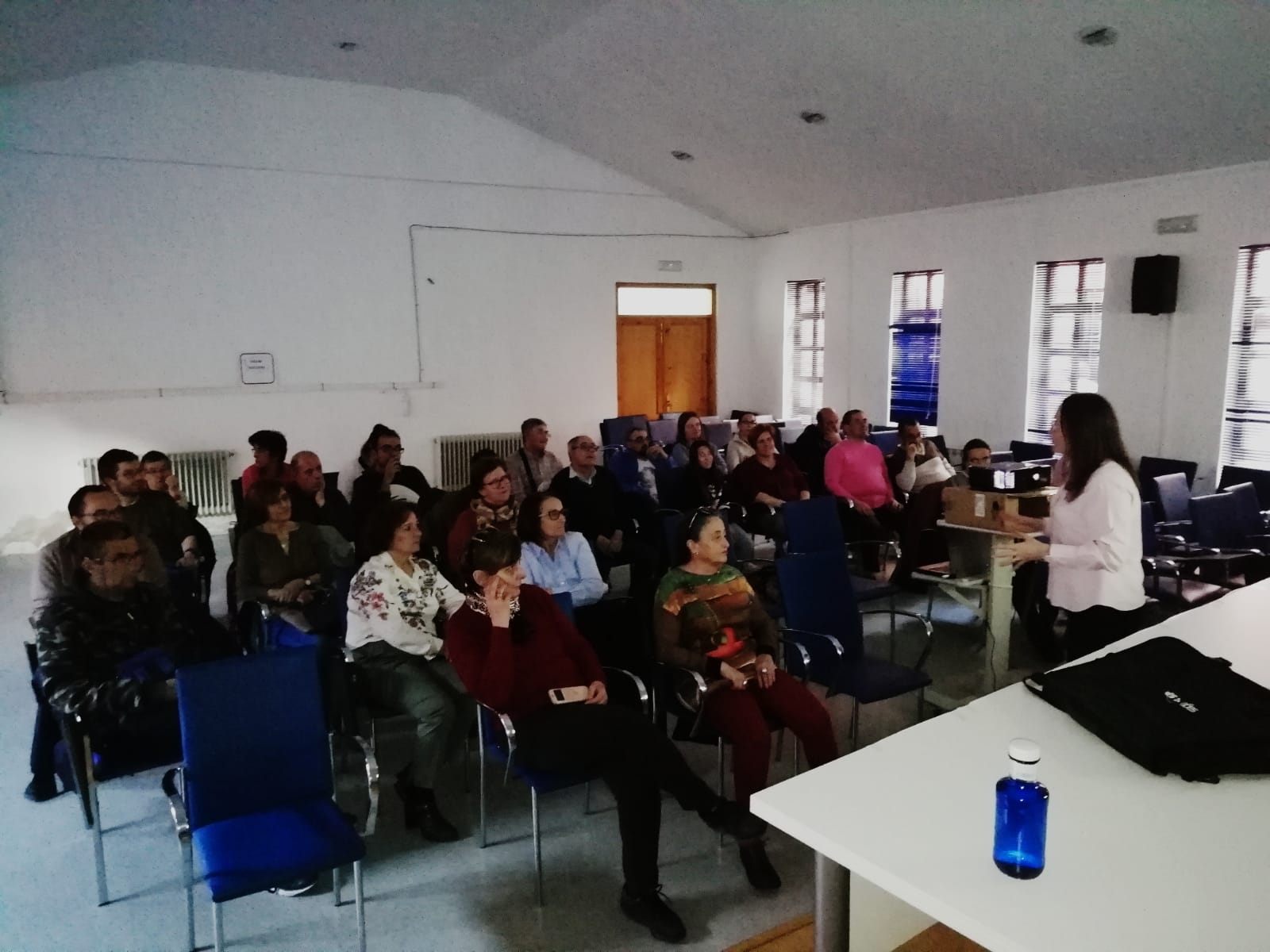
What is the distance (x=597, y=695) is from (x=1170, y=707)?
1.68 metres

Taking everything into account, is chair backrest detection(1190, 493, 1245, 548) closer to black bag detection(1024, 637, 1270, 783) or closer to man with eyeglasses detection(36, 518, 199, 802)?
black bag detection(1024, 637, 1270, 783)

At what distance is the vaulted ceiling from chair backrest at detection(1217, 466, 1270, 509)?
2.21 metres

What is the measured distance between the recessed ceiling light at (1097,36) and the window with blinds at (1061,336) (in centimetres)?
256

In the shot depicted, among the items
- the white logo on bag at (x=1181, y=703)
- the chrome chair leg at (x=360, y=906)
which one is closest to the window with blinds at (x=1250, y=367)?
the white logo on bag at (x=1181, y=703)

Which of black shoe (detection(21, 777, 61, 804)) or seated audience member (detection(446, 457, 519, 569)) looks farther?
seated audience member (detection(446, 457, 519, 569))

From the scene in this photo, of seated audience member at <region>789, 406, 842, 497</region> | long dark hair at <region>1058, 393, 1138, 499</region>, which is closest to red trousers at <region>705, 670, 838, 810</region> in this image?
long dark hair at <region>1058, 393, 1138, 499</region>

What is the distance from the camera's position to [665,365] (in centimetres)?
1055

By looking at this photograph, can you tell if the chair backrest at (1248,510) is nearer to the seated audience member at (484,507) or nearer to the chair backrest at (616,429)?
the seated audience member at (484,507)

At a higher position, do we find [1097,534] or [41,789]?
[1097,534]

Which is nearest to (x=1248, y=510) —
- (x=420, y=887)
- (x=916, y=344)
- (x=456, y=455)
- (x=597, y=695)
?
(x=916, y=344)

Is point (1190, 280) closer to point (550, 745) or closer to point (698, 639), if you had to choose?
point (698, 639)

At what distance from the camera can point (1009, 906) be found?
1.45 metres

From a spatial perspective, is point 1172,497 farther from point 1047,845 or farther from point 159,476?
point 159,476

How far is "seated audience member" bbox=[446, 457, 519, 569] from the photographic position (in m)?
4.25
